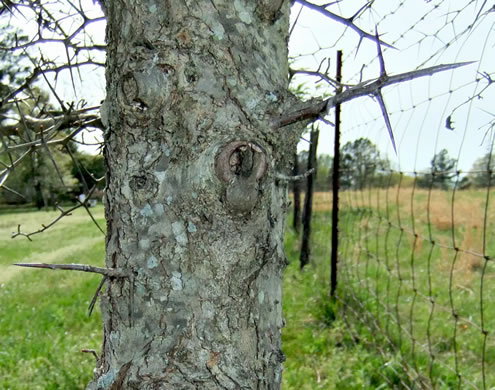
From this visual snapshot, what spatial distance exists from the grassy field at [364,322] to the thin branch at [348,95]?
1531mm

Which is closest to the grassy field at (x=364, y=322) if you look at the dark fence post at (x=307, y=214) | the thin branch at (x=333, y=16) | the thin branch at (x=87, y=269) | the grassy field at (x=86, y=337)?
the grassy field at (x=86, y=337)

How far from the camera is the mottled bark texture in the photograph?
967mm

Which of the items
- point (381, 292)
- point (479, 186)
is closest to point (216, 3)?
point (381, 292)

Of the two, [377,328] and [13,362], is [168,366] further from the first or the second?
[13,362]

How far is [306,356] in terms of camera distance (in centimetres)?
366

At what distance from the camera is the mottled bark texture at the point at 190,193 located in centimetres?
97

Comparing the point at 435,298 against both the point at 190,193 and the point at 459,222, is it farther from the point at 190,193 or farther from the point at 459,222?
the point at 190,193

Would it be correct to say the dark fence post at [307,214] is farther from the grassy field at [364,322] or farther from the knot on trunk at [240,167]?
the knot on trunk at [240,167]

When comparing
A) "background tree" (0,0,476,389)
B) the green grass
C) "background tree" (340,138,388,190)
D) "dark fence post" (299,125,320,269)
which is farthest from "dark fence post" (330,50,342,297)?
"background tree" (0,0,476,389)

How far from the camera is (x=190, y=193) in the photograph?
3.20ft

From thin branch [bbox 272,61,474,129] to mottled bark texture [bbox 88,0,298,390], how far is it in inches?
1.3

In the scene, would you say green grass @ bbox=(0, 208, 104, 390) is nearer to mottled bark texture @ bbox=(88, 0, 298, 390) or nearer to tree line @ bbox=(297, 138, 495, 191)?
mottled bark texture @ bbox=(88, 0, 298, 390)

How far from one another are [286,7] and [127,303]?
768 millimetres

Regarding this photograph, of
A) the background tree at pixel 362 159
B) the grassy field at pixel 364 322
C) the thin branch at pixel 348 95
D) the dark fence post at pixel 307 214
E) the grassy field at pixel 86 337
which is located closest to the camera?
the thin branch at pixel 348 95
